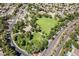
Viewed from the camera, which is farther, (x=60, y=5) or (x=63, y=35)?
(x=60, y=5)

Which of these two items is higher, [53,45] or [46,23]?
[46,23]

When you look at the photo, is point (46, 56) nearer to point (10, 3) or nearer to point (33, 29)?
point (33, 29)

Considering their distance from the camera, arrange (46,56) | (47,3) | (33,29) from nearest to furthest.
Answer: (46,56)
(33,29)
(47,3)

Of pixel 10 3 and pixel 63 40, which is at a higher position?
pixel 10 3

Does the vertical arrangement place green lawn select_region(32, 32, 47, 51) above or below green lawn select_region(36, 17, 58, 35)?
below

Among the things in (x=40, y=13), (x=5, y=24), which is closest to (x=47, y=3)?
(x=40, y=13)

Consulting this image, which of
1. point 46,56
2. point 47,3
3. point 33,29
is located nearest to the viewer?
point 46,56

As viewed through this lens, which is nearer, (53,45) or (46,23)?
(53,45)

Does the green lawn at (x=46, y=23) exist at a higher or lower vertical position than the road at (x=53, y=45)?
higher
